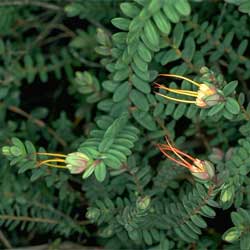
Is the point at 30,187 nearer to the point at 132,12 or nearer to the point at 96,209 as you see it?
the point at 96,209

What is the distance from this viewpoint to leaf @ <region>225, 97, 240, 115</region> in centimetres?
144

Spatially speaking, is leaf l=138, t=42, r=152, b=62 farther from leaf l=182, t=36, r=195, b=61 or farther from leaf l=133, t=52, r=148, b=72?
leaf l=182, t=36, r=195, b=61

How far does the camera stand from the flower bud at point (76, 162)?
136cm

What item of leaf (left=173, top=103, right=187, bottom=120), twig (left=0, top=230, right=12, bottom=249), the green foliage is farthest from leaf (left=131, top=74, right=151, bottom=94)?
twig (left=0, top=230, right=12, bottom=249)

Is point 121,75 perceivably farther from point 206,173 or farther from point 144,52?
point 206,173

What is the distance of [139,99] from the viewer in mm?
1746

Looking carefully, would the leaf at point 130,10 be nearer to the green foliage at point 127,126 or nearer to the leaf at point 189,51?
the green foliage at point 127,126

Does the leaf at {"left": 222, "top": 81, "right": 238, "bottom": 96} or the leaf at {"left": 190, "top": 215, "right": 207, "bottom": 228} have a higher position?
the leaf at {"left": 222, "top": 81, "right": 238, "bottom": 96}

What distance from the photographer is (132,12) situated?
150cm

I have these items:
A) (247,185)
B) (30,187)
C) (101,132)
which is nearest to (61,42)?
(30,187)

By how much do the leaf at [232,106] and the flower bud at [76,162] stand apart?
1.20ft

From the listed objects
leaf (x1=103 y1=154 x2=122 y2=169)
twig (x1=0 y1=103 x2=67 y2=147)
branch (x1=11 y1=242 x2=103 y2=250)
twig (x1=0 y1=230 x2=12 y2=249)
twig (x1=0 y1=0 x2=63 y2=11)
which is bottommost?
twig (x1=0 y1=230 x2=12 y2=249)

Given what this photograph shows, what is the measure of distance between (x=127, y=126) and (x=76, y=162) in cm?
34

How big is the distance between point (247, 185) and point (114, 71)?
507 mm
